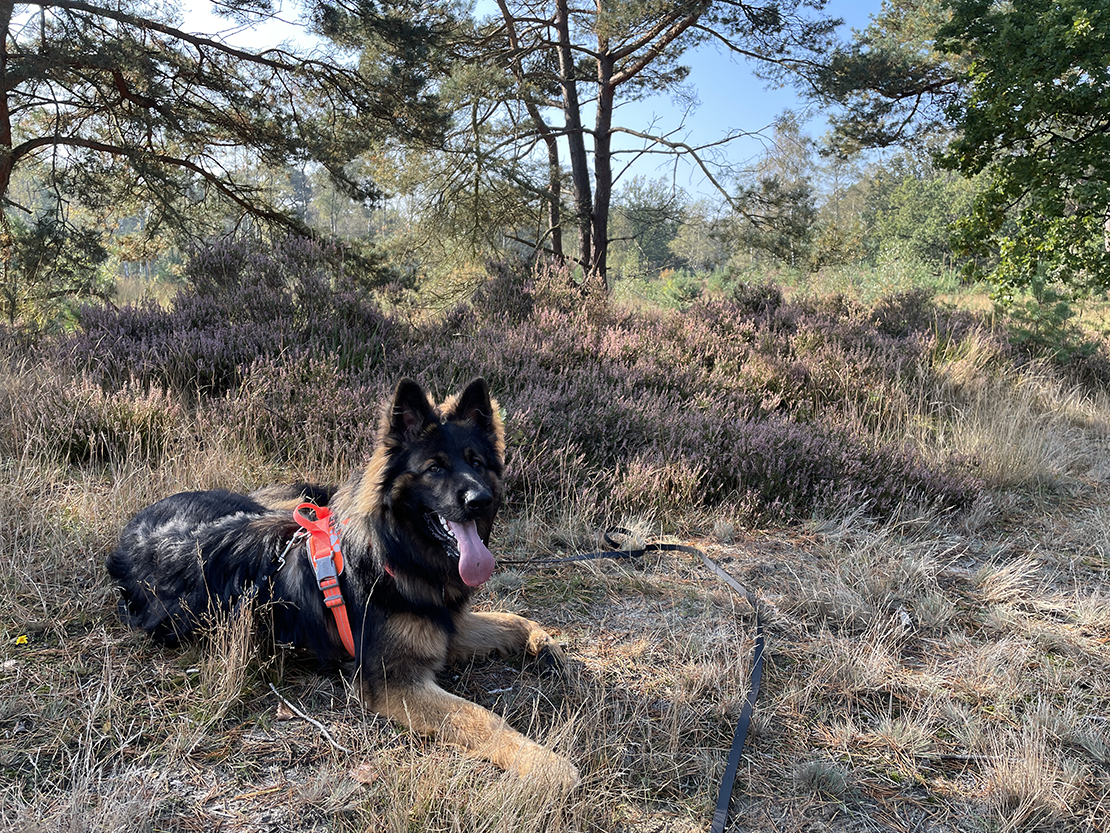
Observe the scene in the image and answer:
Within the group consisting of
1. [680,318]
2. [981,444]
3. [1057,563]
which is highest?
[680,318]

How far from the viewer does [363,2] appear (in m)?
8.88

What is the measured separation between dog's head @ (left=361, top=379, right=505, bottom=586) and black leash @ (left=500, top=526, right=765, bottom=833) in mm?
1184

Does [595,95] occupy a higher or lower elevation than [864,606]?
higher

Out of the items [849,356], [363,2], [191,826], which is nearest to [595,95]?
[363,2]

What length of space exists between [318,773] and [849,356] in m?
7.32

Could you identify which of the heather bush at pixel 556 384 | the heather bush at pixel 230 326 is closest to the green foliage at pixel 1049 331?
the heather bush at pixel 556 384

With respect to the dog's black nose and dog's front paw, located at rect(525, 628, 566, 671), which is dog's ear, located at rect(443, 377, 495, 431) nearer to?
the dog's black nose

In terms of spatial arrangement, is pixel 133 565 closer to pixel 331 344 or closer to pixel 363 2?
pixel 331 344

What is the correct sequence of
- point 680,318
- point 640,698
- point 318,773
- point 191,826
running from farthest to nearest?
point 680,318
point 640,698
point 318,773
point 191,826

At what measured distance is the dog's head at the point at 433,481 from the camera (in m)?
2.64

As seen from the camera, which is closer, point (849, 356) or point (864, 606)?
point (864, 606)

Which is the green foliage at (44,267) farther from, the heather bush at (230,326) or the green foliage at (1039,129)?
the green foliage at (1039,129)

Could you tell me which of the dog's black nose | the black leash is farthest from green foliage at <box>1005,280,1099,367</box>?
the dog's black nose

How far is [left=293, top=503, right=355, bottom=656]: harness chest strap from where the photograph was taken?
8.86ft
